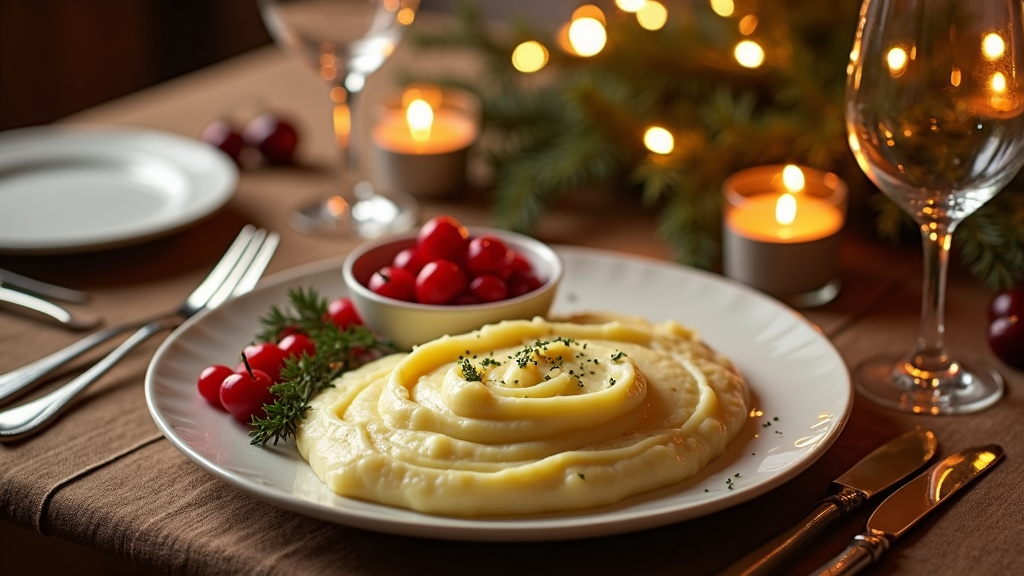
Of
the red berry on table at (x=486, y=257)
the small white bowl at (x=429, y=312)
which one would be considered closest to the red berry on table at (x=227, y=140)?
the small white bowl at (x=429, y=312)

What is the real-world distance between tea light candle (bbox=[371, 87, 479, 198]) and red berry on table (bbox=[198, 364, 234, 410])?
1.16 metres

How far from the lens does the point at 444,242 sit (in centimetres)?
183

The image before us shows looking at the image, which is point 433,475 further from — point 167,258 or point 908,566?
point 167,258

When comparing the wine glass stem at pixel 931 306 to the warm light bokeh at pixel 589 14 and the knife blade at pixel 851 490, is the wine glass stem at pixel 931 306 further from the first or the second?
the warm light bokeh at pixel 589 14

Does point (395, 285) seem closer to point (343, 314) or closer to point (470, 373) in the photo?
point (343, 314)

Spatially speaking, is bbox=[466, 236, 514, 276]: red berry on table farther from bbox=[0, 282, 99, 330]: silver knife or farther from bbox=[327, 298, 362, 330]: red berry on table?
bbox=[0, 282, 99, 330]: silver knife

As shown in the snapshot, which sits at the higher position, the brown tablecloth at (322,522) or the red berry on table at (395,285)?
the red berry on table at (395,285)

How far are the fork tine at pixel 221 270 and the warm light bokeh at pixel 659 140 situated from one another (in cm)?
92

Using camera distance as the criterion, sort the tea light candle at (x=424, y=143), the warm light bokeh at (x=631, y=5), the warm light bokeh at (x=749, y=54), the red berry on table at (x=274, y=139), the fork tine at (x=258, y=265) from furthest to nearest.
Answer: the warm light bokeh at (x=631, y=5) < the red berry on table at (x=274, y=139) < the tea light candle at (x=424, y=143) < the warm light bokeh at (x=749, y=54) < the fork tine at (x=258, y=265)

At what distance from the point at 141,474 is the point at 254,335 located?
1.26ft

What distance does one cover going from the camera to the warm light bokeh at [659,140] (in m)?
2.47

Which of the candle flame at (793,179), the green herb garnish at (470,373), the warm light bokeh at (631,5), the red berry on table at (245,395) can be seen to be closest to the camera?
the green herb garnish at (470,373)

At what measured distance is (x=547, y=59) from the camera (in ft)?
8.89

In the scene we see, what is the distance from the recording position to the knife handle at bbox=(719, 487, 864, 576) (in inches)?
48.3
